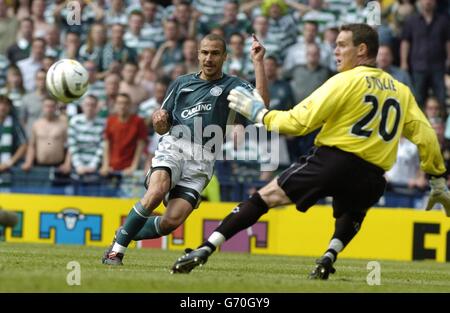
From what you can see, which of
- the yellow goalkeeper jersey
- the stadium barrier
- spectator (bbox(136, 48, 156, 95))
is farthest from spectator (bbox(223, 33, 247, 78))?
the yellow goalkeeper jersey

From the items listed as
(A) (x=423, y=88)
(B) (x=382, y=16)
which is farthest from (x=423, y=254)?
(B) (x=382, y=16)

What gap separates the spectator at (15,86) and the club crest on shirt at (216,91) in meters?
8.78

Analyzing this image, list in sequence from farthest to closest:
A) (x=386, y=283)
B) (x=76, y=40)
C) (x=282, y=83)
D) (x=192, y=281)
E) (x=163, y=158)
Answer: (x=76, y=40), (x=282, y=83), (x=163, y=158), (x=386, y=283), (x=192, y=281)

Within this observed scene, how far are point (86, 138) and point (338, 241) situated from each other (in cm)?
902

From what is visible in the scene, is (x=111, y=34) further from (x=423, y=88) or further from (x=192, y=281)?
(x=192, y=281)

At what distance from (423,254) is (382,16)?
221 inches

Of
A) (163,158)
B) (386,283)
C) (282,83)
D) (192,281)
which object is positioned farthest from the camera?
(282,83)

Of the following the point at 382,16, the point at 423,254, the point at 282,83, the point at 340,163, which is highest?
the point at 382,16

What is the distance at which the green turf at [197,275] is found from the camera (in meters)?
8.68

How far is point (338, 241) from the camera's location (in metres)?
10.1

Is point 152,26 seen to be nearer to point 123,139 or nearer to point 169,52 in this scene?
point 169,52

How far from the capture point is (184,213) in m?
11.2

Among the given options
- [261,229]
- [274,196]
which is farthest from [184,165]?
[261,229]

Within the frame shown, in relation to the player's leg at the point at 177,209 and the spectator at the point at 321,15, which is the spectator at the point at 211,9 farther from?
the player's leg at the point at 177,209
